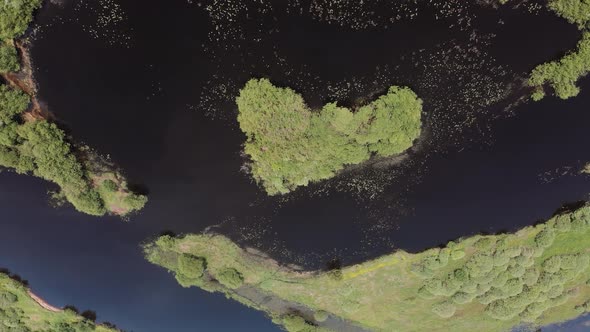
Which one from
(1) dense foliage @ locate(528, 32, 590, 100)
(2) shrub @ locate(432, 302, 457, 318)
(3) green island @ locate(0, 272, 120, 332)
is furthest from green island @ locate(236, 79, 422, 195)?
(3) green island @ locate(0, 272, 120, 332)

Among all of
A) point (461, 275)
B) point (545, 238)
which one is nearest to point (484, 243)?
point (461, 275)

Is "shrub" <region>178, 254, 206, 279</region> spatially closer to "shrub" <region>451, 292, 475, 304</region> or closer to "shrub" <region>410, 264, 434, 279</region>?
"shrub" <region>410, 264, 434, 279</region>

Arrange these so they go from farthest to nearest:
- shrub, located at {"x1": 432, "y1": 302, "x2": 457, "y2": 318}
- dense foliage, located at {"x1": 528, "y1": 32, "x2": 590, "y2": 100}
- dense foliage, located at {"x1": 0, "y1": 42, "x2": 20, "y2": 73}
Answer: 1. shrub, located at {"x1": 432, "y1": 302, "x2": 457, "y2": 318}
2. dense foliage, located at {"x1": 528, "y1": 32, "x2": 590, "y2": 100}
3. dense foliage, located at {"x1": 0, "y1": 42, "x2": 20, "y2": 73}

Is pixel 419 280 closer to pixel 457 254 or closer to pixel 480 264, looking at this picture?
pixel 457 254

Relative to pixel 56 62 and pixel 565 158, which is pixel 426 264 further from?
pixel 56 62

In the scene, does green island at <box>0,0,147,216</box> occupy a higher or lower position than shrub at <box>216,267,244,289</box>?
higher

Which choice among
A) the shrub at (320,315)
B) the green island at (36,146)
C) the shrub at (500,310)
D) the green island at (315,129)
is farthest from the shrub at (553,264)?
the green island at (36,146)
